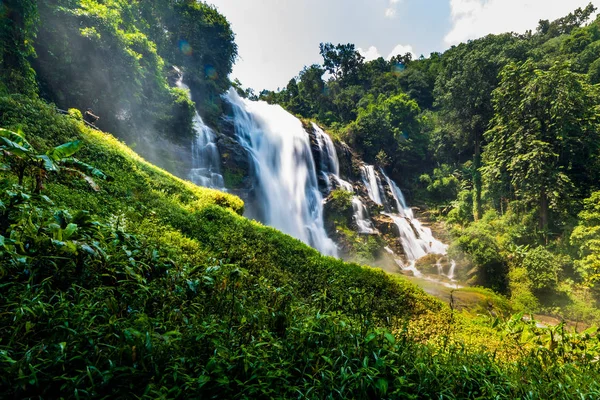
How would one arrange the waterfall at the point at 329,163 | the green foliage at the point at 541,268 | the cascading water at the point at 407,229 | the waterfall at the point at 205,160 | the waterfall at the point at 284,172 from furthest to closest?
the waterfall at the point at 329,163, the cascading water at the point at 407,229, the waterfall at the point at 284,172, the waterfall at the point at 205,160, the green foliage at the point at 541,268

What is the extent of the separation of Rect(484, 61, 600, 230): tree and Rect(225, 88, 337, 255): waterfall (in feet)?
38.0

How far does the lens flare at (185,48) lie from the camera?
19.8 metres

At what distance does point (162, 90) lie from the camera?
43.5 feet

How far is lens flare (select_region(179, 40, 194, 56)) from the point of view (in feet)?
65.0

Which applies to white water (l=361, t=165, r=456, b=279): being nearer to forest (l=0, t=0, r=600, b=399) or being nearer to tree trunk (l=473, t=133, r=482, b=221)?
forest (l=0, t=0, r=600, b=399)

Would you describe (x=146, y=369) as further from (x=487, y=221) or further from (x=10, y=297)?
(x=487, y=221)

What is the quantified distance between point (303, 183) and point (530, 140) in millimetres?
13748

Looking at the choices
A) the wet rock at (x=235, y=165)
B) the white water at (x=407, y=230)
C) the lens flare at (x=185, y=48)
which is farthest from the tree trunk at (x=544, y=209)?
the lens flare at (x=185, y=48)

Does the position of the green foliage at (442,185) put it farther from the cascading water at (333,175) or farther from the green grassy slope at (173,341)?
the green grassy slope at (173,341)

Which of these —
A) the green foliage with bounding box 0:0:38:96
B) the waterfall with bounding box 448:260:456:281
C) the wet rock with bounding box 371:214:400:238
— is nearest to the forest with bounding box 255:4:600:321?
the waterfall with bounding box 448:260:456:281

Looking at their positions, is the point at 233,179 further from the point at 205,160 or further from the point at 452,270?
the point at 452,270

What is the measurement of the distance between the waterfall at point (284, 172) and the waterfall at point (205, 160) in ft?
8.30

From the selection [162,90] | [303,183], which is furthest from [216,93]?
[303,183]

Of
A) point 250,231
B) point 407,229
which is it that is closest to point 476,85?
point 407,229
